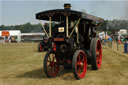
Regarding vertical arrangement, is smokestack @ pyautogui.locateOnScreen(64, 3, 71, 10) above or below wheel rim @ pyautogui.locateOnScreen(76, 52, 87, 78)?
above

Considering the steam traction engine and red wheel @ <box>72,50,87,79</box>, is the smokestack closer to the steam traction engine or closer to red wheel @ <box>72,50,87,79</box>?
the steam traction engine

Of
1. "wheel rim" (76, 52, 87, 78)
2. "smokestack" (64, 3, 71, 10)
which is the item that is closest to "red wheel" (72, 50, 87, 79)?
"wheel rim" (76, 52, 87, 78)

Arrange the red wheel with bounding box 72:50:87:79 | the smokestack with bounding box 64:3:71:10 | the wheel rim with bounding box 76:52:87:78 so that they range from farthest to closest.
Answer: the smokestack with bounding box 64:3:71:10 < the wheel rim with bounding box 76:52:87:78 < the red wheel with bounding box 72:50:87:79

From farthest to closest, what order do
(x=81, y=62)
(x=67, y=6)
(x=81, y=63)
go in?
(x=67, y=6)
(x=81, y=62)
(x=81, y=63)

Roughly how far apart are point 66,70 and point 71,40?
5.86 feet

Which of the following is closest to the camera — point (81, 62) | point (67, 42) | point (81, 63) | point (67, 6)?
point (67, 42)

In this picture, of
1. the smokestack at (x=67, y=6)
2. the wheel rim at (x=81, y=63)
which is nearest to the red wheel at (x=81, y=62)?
the wheel rim at (x=81, y=63)

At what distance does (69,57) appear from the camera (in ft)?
19.0

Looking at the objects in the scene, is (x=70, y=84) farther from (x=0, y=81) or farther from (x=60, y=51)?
(x=0, y=81)

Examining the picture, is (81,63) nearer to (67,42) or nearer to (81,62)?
(81,62)

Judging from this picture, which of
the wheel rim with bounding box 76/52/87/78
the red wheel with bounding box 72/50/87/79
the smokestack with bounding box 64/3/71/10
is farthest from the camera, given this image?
the smokestack with bounding box 64/3/71/10

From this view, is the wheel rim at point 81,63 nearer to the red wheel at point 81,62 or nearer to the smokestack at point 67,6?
the red wheel at point 81,62

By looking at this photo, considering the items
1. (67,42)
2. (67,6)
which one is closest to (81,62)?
(67,42)

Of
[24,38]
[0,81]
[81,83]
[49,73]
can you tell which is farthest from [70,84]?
[24,38]
